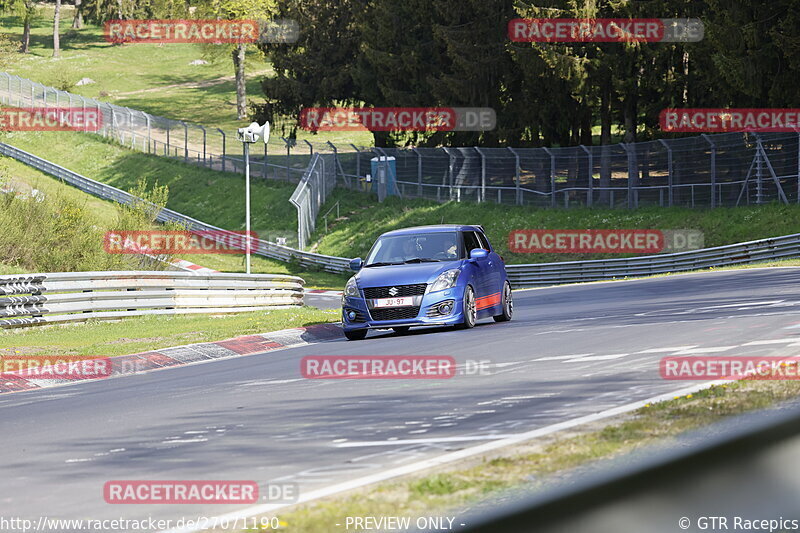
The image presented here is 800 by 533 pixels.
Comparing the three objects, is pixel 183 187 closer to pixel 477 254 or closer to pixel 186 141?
pixel 186 141

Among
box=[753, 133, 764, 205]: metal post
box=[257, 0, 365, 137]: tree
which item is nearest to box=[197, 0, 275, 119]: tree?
box=[257, 0, 365, 137]: tree

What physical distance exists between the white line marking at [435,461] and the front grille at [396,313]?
8426mm

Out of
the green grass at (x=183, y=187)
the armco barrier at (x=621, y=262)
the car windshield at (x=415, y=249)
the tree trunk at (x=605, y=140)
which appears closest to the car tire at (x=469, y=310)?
the car windshield at (x=415, y=249)

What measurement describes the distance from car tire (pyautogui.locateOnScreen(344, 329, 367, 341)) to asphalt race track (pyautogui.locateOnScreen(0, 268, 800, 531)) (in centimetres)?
53

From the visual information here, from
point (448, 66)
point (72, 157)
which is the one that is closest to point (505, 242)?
point (448, 66)

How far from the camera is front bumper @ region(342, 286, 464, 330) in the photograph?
17047mm

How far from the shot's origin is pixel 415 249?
18.3 m

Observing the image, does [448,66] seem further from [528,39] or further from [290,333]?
[290,333]

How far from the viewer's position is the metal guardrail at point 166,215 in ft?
151

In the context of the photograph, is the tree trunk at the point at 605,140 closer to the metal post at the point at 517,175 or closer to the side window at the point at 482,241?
the metal post at the point at 517,175

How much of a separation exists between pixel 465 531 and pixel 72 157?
65.4 metres

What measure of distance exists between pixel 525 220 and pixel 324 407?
115ft

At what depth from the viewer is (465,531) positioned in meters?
3.66

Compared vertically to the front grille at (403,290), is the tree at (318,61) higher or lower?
higher
